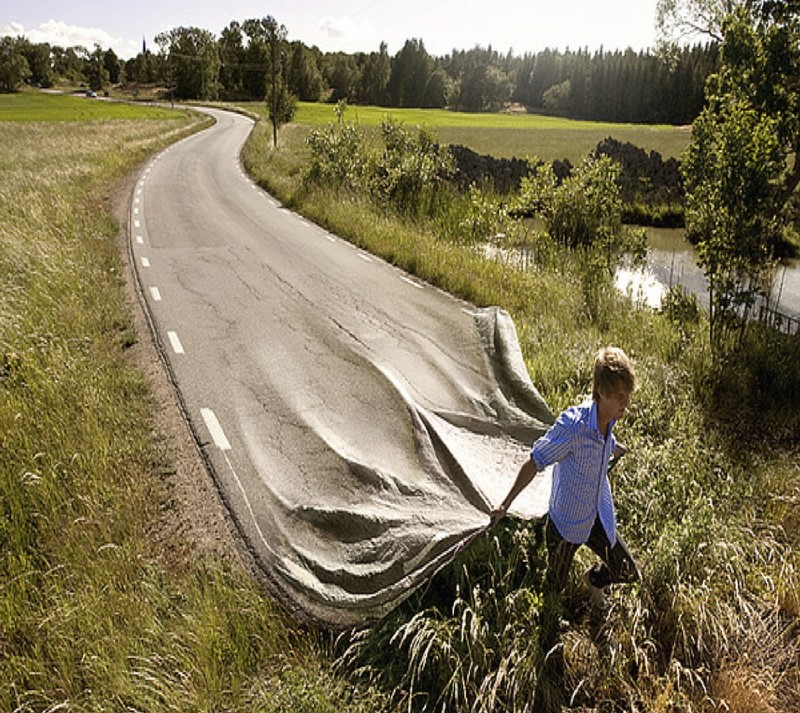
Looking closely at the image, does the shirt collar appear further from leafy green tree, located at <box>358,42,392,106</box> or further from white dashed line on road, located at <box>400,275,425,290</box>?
leafy green tree, located at <box>358,42,392,106</box>

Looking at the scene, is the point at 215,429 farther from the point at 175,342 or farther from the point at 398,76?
the point at 398,76

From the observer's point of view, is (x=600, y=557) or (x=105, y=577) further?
(x=105, y=577)

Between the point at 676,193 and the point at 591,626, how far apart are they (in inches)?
1155

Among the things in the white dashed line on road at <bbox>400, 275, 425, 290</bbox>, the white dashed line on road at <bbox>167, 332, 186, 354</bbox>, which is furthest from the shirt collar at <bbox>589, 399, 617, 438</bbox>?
the white dashed line on road at <bbox>400, 275, 425, 290</bbox>

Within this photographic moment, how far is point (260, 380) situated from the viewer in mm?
7668

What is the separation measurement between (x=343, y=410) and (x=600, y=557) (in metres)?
3.66

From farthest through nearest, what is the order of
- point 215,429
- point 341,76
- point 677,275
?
point 341,76
point 677,275
point 215,429

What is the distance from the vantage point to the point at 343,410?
22.9ft

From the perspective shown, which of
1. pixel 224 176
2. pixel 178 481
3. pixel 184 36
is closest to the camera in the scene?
pixel 178 481

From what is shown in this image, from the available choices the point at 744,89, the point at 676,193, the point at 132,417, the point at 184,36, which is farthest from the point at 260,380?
the point at 184,36

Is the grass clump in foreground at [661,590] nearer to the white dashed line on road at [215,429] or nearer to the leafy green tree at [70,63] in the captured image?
the white dashed line on road at [215,429]

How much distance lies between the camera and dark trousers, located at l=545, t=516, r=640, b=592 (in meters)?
3.99

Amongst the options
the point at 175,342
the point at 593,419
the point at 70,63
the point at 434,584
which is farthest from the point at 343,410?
the point at 70,63

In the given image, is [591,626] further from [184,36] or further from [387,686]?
[184,36]
